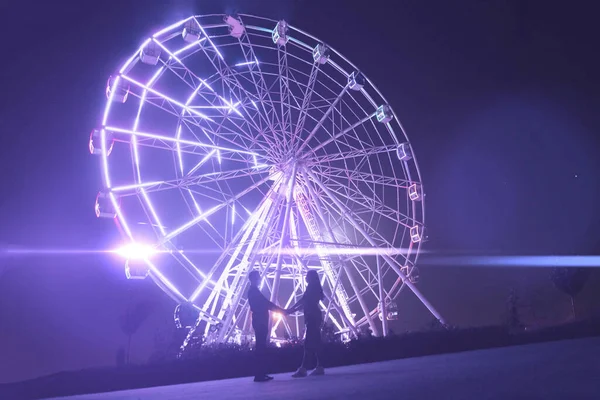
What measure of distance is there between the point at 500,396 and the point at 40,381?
8.88m

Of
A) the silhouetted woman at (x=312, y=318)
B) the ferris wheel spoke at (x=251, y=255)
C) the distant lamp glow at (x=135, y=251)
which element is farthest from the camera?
the distant lamp glow at (x=135, y=251)

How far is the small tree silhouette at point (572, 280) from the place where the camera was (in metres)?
29.5

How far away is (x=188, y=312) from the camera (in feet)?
51.8

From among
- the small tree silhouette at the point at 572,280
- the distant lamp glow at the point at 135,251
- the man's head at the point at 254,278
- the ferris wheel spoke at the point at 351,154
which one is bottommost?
the small tree silhouette at the point at 572,280

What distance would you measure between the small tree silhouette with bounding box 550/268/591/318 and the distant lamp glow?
1021 inches

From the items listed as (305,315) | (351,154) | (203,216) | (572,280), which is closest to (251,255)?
(203,216)

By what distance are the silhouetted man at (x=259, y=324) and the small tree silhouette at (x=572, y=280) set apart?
28591mm

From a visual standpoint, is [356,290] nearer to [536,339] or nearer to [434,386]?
[536,339]

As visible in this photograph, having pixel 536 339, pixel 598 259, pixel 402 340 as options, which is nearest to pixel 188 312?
pixel 402 340

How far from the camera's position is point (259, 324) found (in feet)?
22.3

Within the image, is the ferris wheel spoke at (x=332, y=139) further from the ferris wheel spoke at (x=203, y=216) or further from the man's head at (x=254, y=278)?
the man's head at (x=254, y=278)

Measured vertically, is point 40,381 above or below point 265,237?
below

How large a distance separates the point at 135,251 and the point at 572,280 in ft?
87.9

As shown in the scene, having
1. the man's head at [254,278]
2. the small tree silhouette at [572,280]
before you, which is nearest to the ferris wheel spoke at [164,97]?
the man's head at [254,278]
